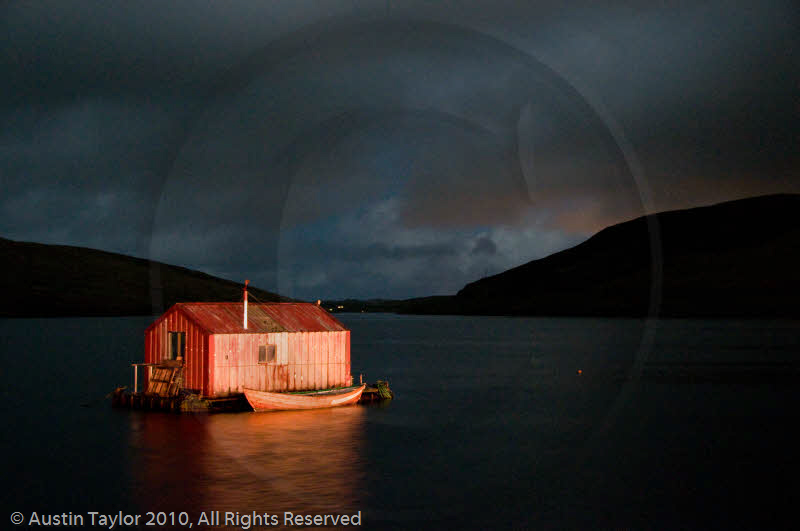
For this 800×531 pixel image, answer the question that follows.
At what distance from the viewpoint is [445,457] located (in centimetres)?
3781

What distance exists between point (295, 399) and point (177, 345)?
24.7ft

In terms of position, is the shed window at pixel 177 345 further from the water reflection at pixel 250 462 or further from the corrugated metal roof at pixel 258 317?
the water reflection at pixel 250 462

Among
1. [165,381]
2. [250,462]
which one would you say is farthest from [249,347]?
[250,462]

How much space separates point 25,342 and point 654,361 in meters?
96.8

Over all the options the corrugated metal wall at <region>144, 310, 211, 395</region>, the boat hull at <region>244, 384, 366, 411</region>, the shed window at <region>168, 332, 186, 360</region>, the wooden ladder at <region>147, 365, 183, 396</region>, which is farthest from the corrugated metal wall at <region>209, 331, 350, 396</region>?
the shed window at <region>168, 332, 186, 360</region>

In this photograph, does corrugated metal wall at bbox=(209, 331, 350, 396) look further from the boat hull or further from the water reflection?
the water reflection

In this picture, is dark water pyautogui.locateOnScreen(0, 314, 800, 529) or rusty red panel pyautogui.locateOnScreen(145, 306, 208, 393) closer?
dark water pyautogui.locateOnScreen(0, 314, 800, 529)

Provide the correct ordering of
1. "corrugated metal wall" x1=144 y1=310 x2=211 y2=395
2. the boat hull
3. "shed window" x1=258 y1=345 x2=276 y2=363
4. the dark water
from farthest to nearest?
"shed window" x1=258 y1=345 x2=276 y2=363 < the boat hull < "corrugated metal wall" x1=144 y1=310 x2=211 y2=395 < the dark water

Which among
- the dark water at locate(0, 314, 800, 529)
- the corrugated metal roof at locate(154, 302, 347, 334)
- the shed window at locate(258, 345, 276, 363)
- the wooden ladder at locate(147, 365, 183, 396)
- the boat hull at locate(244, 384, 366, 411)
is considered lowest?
the dark water at locate(0, 314, 800, 529)

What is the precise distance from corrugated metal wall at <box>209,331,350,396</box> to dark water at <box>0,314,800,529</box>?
1862 mm

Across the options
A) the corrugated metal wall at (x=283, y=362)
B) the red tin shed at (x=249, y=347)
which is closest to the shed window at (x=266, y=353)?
the red tin shed at (x=249, y=347)

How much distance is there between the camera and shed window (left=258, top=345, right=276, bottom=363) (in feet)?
152

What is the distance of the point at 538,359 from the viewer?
10656cm

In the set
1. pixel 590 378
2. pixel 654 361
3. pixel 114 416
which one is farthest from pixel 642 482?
pixel 654 361
